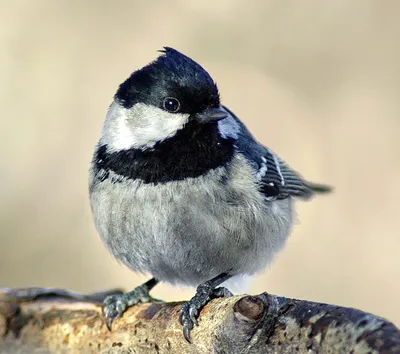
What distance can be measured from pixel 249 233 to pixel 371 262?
1884mm

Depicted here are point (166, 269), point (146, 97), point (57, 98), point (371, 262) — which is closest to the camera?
point (146, 97)

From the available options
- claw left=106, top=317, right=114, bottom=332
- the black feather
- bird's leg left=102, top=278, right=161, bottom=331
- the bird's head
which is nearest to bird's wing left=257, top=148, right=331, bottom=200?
the black feather

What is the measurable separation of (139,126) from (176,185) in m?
0.30

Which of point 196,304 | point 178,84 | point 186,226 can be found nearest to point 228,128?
point 178,84

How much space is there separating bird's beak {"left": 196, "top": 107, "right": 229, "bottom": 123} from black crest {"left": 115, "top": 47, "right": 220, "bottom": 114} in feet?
0.07

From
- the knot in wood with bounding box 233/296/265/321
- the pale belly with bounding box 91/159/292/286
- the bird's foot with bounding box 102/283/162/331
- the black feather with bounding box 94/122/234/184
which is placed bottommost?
the bird's foot with bounding box 102/283/162/331

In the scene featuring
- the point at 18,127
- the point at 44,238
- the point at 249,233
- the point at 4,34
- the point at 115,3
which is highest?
the point at 115,3

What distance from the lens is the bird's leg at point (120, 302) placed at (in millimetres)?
2908

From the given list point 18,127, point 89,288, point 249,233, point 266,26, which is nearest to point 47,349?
point 249,233

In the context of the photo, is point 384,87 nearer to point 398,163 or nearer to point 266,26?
point 398,163

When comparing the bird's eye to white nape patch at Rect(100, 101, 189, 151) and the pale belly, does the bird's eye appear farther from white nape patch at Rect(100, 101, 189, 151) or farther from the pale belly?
the pale belly

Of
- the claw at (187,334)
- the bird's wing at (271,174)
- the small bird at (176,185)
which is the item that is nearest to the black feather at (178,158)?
the small bird at (176,185)

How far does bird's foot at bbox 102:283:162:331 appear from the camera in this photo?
9.54ft

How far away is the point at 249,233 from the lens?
2.98 meters
